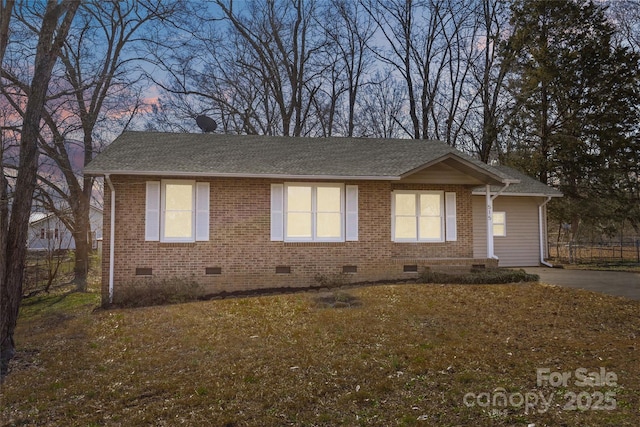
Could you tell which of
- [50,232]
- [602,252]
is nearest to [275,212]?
[50,232]

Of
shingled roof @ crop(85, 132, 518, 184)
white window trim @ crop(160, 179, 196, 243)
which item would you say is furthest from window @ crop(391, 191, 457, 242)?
white window trim @ crop(160, 179, 196, 243)

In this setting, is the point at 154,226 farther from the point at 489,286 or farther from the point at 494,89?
the point at 494,89

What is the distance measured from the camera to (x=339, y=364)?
18.6 ft

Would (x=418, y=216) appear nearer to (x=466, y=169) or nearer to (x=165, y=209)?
(x=466, y=169)

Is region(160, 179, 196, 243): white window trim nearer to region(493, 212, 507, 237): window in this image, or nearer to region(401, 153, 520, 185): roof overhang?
region(401, 153, 520, 185): roof overhang

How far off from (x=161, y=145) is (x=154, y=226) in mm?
3227

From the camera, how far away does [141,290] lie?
35.6ft

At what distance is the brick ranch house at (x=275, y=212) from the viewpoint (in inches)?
441

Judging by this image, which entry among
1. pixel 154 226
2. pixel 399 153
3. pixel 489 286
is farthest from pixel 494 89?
pixel 154 226

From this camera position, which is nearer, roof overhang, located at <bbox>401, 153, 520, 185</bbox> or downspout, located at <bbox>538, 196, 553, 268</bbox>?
roof overhang, located at <bbox>401, 153, 520, 185</bbox>

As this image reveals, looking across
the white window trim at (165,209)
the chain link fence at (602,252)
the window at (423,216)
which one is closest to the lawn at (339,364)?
the white window trim at (165,209)

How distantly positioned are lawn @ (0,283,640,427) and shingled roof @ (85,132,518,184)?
377cm

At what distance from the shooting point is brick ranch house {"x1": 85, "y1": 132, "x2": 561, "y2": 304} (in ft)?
36.7

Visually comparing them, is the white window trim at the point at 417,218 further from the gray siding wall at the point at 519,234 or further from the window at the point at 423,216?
the gray siding wall at the point at 519,234
